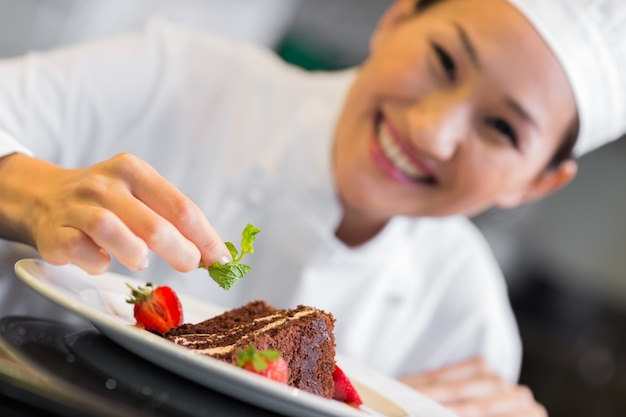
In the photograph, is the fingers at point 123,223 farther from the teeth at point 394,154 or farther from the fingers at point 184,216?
the teeth at point 394,154

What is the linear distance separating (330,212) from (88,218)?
3.93ft

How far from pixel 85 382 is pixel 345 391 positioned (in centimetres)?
38

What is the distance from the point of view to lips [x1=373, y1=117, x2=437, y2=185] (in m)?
1.71

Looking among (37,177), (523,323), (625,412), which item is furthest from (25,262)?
(523,323)

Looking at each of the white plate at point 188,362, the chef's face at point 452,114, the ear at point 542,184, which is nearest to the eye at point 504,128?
the chef's face at point 452,114

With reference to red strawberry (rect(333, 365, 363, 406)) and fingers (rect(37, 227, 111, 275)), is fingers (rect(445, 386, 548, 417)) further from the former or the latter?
fingers (rect(37, 227, 111, 275))

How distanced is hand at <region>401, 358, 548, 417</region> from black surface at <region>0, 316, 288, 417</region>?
918 mm

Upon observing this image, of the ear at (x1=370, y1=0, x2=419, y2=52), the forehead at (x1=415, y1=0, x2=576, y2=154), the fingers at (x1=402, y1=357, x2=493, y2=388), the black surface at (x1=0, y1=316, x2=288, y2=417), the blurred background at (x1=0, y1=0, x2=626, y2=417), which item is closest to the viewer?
the black surface at (x1=0, y1=316, x2=288, y2=417)

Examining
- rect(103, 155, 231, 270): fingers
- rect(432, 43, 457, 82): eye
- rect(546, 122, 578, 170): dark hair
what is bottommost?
rect(546, 122, 578, 170): dark hair

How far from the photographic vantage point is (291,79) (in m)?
2.16

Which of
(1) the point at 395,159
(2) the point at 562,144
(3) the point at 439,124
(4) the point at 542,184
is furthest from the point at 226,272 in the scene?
(4) the point at 542,184

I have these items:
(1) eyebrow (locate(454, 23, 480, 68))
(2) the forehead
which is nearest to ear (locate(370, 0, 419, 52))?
(2) the forehead

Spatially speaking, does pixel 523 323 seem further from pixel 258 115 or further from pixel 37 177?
pixel 37 177

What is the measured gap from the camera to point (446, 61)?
64.1 inches
